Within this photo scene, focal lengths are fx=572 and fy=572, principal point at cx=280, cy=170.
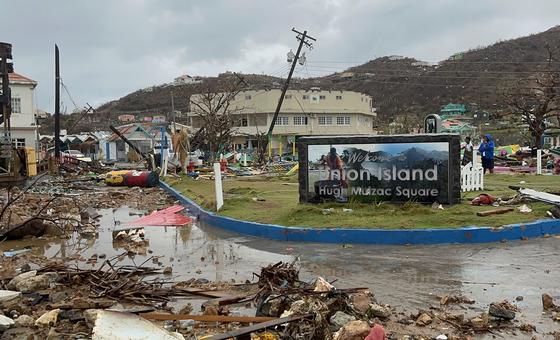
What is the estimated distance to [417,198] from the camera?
11.2m

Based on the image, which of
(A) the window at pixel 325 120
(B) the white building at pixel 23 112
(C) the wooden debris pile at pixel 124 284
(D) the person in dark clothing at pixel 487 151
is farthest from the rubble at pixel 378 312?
(A) the window at pixel 325 120

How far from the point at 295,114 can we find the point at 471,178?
6566 cm

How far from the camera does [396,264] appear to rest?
7.87 meters

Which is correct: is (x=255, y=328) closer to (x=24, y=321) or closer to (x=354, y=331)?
(x=354, y=331)

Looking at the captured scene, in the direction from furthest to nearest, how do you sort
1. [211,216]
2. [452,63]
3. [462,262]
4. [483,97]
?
1. [452,63]
2. [483,97]
3. [211,216]
4. [462,262]

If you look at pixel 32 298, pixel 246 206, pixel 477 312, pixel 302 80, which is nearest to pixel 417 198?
pixel 246 206

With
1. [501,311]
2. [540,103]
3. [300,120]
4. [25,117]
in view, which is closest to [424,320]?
[501,311]

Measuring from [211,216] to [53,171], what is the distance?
76.1 ft

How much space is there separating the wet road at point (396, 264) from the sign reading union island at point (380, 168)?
7.19 feet

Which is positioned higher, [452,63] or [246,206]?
[452,63]

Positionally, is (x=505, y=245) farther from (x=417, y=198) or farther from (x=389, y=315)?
(x=389, y=315)

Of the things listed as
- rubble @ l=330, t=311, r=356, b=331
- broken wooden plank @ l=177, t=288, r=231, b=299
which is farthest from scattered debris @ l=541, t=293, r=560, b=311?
broken wooden plank @ l=177, t=288, r=231, b=299

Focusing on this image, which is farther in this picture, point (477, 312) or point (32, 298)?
point (32, 298)

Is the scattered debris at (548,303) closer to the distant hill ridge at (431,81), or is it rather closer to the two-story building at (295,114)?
the two-story building at (295,114)
